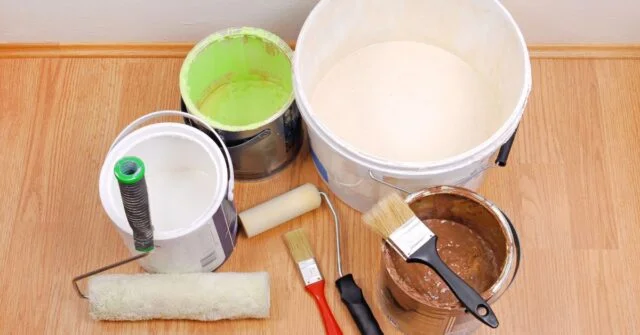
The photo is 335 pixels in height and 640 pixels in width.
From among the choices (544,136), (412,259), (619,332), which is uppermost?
(412,259)

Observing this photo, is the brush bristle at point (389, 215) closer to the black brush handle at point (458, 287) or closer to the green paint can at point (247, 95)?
the black brush handle at point (458, 287)

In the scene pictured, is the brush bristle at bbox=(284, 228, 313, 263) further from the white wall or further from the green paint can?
the white wall

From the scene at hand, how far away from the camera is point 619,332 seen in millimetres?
1098

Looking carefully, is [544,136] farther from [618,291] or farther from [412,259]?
[412,259]

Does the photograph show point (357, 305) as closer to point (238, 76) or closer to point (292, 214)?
point (292, 214)

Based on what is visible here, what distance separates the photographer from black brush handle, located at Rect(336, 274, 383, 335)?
1.08 m

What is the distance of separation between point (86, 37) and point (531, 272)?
2.56ft

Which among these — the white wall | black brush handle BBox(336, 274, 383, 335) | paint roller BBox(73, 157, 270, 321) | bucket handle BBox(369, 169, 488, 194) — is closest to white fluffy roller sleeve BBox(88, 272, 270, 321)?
paint roller BBox(73, 157, 270, 321)

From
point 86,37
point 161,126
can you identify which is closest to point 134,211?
point 161,126

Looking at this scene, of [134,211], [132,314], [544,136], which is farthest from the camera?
[544,136]

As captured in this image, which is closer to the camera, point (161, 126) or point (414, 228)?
point (414, 228)

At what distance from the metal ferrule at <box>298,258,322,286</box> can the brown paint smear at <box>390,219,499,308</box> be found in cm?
15

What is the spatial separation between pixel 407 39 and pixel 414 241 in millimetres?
430

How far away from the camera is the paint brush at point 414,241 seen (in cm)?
88
